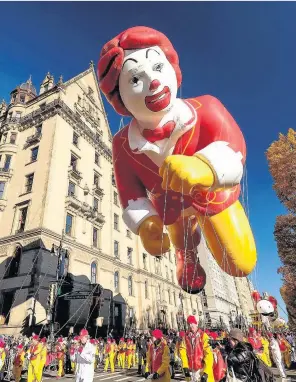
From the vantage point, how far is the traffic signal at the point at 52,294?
1536cm

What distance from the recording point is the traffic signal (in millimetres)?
15358

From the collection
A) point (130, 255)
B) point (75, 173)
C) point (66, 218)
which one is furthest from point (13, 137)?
point (130, 255)

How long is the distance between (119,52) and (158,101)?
0.96 metres

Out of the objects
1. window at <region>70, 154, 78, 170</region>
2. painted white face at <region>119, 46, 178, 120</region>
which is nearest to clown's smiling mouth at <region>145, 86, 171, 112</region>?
painted white face at <region>119, 46, 178, 120</region>

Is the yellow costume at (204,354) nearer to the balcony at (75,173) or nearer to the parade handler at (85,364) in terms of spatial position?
the parade handler at (85,364)

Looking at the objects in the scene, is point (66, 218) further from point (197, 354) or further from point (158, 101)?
point (158, 101)

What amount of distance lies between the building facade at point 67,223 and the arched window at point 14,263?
58 millimetres

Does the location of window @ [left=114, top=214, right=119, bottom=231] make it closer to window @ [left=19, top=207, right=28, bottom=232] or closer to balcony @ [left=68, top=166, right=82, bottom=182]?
balcony @ [left=68, top=166, right=82, bottom=182]

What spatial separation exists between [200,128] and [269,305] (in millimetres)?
5067

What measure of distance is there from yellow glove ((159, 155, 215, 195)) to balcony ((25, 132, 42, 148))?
20.3m

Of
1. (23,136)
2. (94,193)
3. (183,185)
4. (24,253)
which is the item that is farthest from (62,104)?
(183,185)

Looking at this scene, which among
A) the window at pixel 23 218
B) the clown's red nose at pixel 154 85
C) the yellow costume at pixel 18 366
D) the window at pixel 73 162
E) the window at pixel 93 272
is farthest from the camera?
the window at pixel 73 162

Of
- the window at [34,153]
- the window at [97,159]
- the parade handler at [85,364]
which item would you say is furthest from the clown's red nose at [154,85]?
the window at [97,159]

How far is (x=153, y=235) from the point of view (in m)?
4.25
